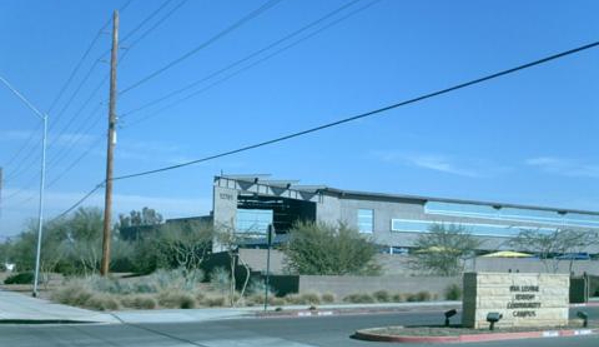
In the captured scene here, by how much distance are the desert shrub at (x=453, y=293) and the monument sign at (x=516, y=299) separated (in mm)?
18645

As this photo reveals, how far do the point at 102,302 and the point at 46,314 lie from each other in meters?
3.88

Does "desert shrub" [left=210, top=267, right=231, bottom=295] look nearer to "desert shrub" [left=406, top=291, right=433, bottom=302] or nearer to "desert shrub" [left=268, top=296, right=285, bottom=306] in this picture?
"desert shrub" [left=268, top=296, right=285, bottom=306]

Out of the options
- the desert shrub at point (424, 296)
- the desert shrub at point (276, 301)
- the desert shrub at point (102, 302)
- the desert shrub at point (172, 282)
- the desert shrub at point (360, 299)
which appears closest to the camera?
the desert shrub at point (102, 302)

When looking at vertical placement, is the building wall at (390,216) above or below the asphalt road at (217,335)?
above

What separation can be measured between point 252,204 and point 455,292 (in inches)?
2103

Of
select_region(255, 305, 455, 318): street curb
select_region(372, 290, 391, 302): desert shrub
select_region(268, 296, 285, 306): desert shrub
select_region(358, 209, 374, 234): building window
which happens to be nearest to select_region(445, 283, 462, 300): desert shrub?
select_region(372, 290, 391, 302): desert shrub

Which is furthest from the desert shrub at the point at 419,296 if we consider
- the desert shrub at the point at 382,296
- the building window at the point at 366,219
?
the building window at the point at 366,219

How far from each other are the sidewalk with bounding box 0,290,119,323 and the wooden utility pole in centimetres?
436

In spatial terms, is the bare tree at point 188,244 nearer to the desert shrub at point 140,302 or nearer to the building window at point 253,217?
the desert shrub at point 140,302

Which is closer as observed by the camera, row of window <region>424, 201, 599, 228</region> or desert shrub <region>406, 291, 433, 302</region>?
desert shrub <region>406, 291, 433, 302</region>

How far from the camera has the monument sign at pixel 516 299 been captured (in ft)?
76.9

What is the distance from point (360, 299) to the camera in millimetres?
40594

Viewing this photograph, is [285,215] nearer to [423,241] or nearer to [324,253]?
[423,241]

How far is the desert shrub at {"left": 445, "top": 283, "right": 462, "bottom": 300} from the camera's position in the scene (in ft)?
145
